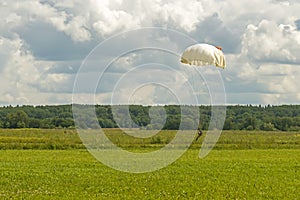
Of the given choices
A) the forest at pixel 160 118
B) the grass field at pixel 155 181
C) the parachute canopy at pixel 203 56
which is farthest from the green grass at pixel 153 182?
the parachute canopy at pixel 203 56

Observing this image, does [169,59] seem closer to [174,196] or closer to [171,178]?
[171,178]

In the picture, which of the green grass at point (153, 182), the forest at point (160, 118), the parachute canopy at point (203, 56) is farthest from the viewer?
the forest at point (160, 118)

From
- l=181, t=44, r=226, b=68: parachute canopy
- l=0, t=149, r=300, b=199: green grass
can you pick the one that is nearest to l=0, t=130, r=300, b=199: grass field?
l=0, t=149, r=300, b=199: green grass

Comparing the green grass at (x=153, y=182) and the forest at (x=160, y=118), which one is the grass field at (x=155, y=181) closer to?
the green grass at (x=153, y=182)

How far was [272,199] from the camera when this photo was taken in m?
20.8

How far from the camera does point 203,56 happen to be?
95.5ft

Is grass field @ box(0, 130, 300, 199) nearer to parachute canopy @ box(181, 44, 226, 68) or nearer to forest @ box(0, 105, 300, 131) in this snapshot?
forest @ box(0, 105, 300, 131)

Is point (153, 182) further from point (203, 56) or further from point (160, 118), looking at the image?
point (160, 118)

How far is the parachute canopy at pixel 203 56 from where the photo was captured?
29.0 metres

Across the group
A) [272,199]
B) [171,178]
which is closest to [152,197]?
[272,199]

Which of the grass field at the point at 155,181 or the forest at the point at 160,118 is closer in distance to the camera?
the grass field at the point at 155,181

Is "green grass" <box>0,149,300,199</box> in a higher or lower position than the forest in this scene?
lower

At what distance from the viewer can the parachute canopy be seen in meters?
29.0

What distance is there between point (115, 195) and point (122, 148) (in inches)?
1375
